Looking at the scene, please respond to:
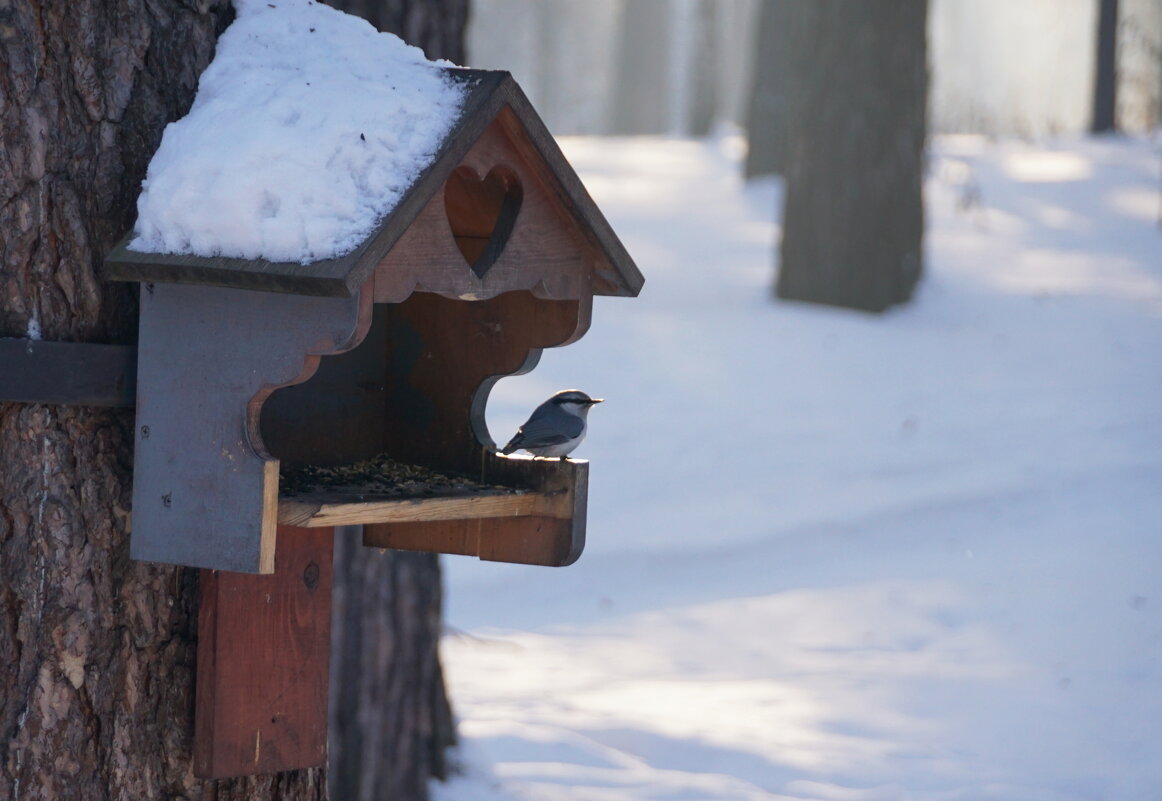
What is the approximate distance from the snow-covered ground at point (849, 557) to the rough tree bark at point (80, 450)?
228cm

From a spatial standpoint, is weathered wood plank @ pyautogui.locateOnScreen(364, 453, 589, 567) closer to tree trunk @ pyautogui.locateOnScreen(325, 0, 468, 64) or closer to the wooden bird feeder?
the wooden bird feeder

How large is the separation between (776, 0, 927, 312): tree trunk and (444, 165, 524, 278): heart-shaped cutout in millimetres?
7053

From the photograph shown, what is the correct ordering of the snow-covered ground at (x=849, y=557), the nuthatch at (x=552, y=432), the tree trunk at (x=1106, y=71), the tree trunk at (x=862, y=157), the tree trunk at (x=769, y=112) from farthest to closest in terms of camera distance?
the tree trunk at (x=1106, y=71), the tree trunk at (x=769, y=112), the tree trunk at (x=862, y=157), the snow-covered ground at (x=849, y=557), the nuthatch at (x=552, y=432)

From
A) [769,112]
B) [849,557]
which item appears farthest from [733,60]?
[849,557]

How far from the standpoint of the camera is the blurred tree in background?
9.33 meters

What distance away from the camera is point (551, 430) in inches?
108

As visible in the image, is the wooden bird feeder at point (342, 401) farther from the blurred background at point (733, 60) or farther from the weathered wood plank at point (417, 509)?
the blurred background at point (733, 60)

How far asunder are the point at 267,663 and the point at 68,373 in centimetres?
59

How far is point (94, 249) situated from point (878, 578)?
15.7ft

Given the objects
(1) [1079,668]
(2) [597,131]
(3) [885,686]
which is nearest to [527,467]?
(3) [885,686]

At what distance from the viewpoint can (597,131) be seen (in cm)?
4009

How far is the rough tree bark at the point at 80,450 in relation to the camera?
6.93 ft

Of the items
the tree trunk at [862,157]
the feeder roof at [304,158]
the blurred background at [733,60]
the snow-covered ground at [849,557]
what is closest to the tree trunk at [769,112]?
the blurred background at [733,60]

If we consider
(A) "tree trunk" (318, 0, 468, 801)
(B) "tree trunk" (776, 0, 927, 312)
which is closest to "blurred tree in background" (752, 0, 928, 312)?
(B) "tree trunk" (776, 0, 927, 312)
